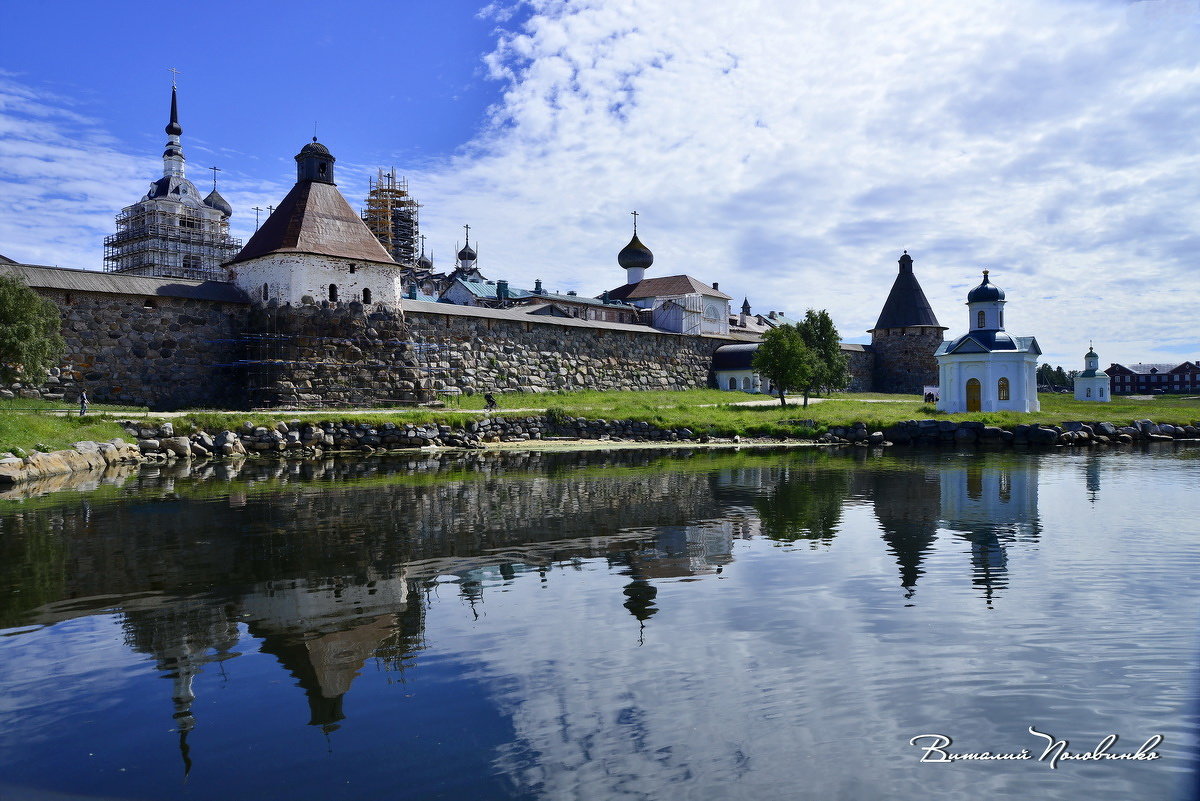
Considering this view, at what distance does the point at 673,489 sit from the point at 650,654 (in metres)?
9.38

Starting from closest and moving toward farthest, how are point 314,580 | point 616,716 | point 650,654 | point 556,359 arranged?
point 616,716 → point 650,654 → point 314,580 → point 556,359

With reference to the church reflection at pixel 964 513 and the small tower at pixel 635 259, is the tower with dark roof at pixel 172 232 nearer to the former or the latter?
the small tower at pixel 635 259

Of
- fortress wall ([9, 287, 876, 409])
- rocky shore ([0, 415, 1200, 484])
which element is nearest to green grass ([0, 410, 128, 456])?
rocky shore ([0, 415, 1200, 484])

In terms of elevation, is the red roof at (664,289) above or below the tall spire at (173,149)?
below

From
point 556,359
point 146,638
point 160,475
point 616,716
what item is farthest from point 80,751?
point 556,359

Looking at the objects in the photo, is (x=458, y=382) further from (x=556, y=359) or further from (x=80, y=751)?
(x=80, y=751)

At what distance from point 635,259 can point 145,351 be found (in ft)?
120

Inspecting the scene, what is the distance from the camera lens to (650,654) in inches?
224

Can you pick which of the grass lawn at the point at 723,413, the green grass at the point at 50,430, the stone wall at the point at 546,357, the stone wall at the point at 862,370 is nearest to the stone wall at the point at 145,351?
the grass lawn at the point at 723,413

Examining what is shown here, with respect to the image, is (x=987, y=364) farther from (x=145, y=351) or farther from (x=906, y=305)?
(x=145, y=351)

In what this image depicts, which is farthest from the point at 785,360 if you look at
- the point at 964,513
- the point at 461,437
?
the point at 964,513

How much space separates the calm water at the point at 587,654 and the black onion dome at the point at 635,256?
4722cm

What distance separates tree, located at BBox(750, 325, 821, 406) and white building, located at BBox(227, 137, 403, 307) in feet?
50.6

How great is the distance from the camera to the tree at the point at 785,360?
34.8 metres
